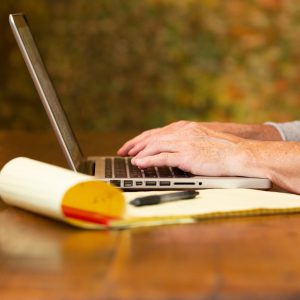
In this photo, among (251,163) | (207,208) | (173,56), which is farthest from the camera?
(173,56)

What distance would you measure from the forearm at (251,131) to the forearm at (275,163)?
0.41m

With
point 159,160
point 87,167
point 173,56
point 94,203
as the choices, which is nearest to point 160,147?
point 159,160

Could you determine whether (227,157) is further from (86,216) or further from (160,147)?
(86,216)

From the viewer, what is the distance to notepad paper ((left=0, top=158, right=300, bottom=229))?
1163mm

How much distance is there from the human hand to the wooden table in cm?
27

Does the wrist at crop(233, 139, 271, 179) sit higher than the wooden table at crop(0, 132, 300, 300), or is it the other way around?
the wooden table at crop(0, 132, 300, 300)

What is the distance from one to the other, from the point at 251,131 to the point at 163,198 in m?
0.80

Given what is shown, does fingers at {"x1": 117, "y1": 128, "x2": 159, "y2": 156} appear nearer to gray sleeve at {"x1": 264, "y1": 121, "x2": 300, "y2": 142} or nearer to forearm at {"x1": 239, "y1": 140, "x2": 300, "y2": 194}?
forearm at {"x1": 239, "y1": 140, "x2": 300, "y2": 194}

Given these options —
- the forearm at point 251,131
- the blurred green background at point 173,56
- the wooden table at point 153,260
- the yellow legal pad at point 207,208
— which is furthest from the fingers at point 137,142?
the blurred green background at point 173,56

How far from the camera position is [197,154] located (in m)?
1.54

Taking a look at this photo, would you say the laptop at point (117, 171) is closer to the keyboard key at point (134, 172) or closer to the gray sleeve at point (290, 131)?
the keyboard key at point (134, 172)

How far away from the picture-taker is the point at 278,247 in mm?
1074

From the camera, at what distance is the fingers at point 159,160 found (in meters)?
1.55

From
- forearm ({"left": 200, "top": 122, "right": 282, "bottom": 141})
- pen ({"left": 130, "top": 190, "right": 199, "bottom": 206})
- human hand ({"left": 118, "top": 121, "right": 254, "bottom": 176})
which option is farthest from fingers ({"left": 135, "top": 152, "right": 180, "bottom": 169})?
forearm ({"left": 200, "top": 122, "right": 282, "bottom": 141})
